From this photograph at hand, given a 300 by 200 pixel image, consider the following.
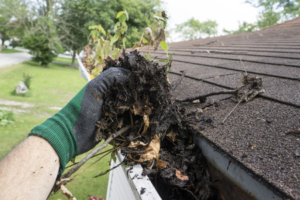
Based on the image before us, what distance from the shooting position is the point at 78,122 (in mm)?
1095

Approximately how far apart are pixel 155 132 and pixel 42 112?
9.99 meters

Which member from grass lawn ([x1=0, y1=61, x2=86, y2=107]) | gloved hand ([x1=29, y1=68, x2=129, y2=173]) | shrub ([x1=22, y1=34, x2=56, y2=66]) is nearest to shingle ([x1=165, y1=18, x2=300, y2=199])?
gloved hand ([x1=29, y1=68, x2=129, y2=173])

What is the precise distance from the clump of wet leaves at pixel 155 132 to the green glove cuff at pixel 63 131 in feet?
0.43

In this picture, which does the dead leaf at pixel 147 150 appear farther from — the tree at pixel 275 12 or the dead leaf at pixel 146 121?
the tree at pixel 275 12

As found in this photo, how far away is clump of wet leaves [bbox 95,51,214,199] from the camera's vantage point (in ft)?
3.16

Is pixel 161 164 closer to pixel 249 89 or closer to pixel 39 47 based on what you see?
pixel 249 89

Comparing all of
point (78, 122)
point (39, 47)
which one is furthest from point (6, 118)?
point (39, 47)

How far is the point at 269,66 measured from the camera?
6.43 ft

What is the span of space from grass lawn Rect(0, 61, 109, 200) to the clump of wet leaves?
1354 mm

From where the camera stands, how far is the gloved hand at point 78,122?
1010 mm

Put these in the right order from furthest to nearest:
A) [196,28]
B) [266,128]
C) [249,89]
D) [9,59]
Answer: [196,28], [9,59], [249,89], [266,128]

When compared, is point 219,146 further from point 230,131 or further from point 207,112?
point 207,112

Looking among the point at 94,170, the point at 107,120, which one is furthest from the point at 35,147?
the point at 94,170

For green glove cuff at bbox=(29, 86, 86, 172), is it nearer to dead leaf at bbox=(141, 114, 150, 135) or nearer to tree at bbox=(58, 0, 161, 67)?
dead leaf at bbox=(141, 114, 150, 135)
